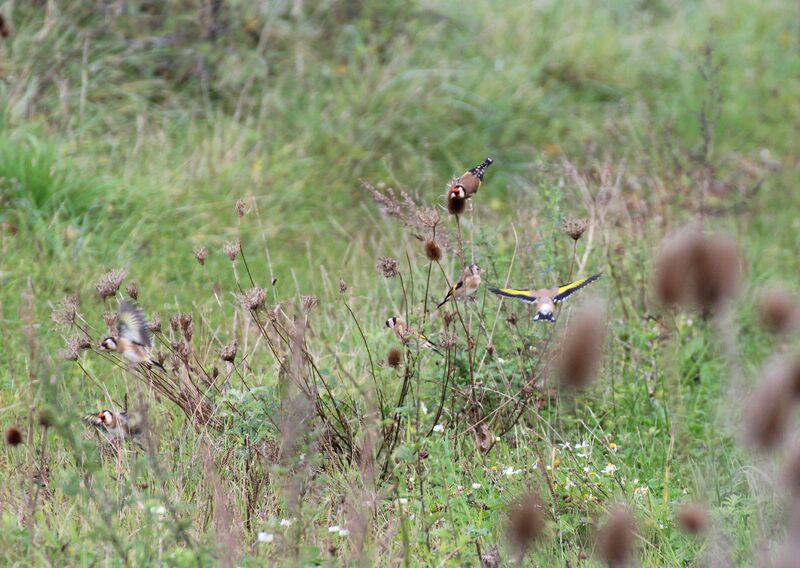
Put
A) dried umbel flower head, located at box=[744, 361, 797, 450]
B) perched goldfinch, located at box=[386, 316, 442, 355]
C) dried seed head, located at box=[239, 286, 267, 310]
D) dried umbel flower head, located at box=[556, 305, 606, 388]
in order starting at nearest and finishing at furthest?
dried umbel flower head, located at box=[744, 361, 797, 450] < dried umbel flower head, located at box=[556, 305, 606, 388] < dried seed head, located at box=[239, 286, 267, 310] < perched goldfinch, located at box=[386, 316, 442, 355]

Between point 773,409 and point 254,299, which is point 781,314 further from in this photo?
point 254,299

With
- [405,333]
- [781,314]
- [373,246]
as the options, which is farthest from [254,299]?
[373,246]

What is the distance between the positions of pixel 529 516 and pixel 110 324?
150cm

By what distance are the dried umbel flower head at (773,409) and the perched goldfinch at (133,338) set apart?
5.99 feet

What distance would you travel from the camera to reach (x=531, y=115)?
701 centimetres

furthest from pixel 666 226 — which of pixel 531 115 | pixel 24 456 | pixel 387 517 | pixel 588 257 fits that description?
pixel 24 456

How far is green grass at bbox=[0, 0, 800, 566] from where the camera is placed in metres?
2.76

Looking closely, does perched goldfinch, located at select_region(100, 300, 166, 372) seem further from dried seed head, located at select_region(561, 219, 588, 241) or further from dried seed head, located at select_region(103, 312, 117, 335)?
dried seed head, located at select_region(561, 219, 588, 241)

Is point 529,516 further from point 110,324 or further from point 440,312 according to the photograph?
point 440,312

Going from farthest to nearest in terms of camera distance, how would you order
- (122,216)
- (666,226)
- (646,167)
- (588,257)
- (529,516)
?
1. (646,167)
2. (666,226)
3. (122,216)
4. (588,257)
5. (529,516)

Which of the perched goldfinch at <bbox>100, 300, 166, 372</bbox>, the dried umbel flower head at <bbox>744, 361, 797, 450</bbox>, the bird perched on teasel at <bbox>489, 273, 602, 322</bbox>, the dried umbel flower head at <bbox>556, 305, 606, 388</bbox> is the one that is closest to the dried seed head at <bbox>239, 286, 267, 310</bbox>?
the perched goldfinch at <bbox>100, 300, 166, 372</bbox>

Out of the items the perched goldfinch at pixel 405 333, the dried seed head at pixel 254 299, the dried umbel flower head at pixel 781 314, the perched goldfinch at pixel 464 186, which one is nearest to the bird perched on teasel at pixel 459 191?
the perched goldfinch at pixel 464 186

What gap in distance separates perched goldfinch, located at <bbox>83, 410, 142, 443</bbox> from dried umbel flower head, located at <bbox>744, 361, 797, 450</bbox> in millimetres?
1884

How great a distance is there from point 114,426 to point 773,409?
6.71 feet
